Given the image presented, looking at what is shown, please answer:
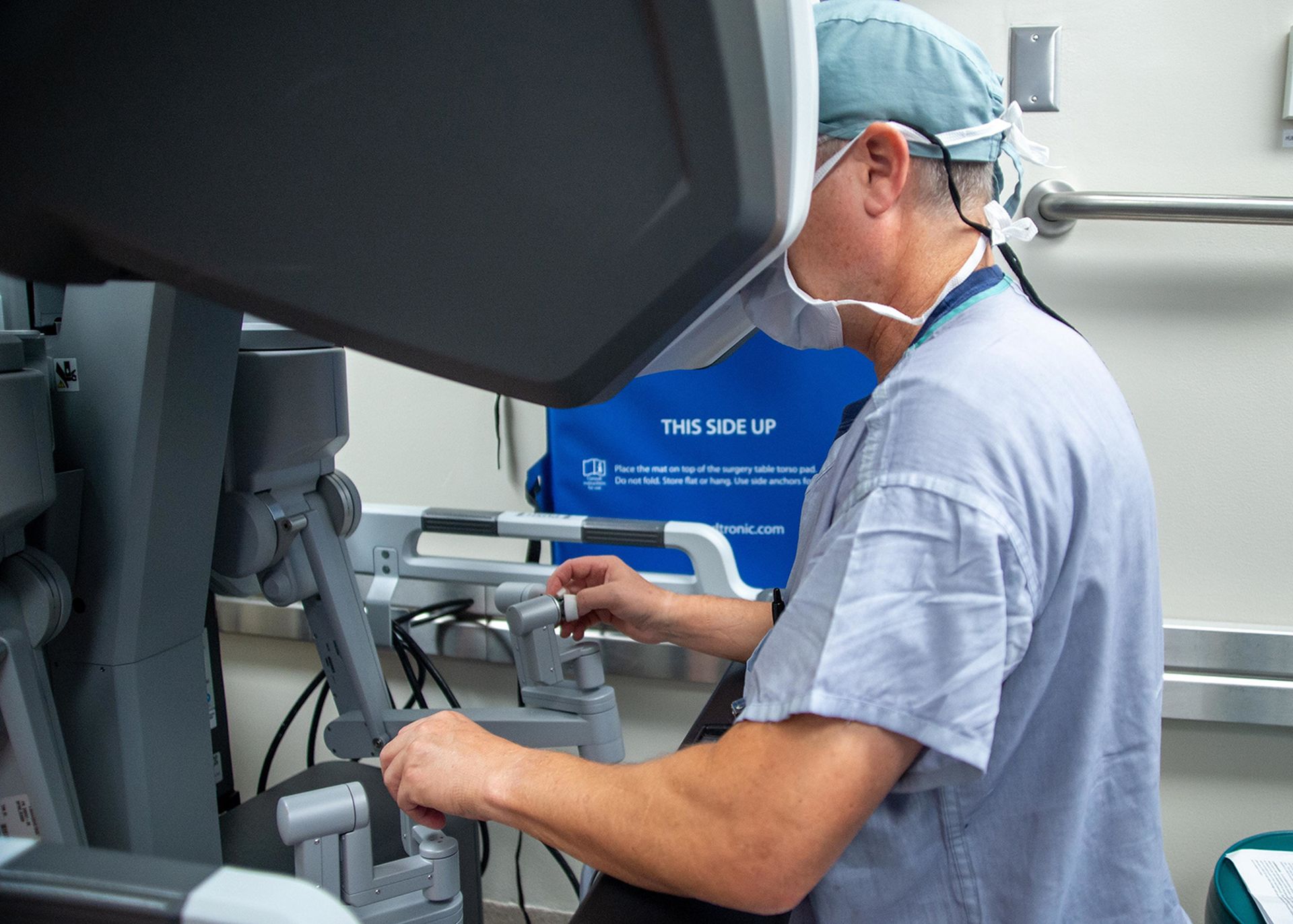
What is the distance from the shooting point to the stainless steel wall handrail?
53.3 inches

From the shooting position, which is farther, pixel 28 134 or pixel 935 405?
pixel 935 405

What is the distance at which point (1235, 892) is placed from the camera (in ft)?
4.01

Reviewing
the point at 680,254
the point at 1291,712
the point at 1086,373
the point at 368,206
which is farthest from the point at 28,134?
the point at 1291,712

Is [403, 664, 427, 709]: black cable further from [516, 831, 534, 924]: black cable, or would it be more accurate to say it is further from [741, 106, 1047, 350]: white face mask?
[741, 106, 1047, 350]: white face mask

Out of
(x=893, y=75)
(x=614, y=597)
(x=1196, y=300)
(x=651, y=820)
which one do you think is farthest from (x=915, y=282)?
(x=1196, y=300)

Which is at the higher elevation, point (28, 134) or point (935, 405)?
point (28, 134)

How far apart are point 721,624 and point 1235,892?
0.75m

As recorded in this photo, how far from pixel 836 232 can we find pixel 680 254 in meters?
0.40

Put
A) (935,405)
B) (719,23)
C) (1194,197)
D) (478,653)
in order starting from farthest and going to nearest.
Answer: (478,653) < (1194,197) < (935,405) < (719,23)

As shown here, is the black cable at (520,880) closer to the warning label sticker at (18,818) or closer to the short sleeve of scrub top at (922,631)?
the warning label sticker at (18,818)

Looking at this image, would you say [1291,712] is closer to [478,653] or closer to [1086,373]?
[1086,373]

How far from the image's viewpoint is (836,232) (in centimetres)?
82

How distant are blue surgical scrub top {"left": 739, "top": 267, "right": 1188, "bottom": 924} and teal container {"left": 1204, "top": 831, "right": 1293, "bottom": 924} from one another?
1.61ft

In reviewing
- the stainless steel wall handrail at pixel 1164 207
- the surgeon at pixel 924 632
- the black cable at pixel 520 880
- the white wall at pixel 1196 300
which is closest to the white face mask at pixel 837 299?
the surgeon at pixel 924 632
